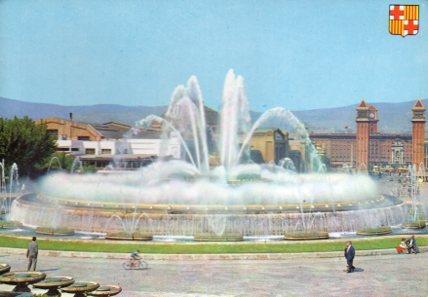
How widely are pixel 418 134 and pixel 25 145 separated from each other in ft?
369

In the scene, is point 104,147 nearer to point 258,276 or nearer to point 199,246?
point 199,246

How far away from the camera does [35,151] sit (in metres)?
54.5

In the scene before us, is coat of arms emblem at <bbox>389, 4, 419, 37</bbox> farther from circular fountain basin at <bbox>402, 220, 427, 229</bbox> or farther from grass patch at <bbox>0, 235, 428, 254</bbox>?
circular fountain basin at <bbox>402, 220, 427, 229</bbox>

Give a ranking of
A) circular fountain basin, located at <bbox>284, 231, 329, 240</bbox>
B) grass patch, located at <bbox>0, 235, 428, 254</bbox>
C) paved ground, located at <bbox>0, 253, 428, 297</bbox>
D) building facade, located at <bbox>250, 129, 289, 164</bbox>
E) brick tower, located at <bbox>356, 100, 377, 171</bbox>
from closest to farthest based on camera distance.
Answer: paved ground, located at <bbox>0, 253, 428, 297</bbox>, grass patch, located at <bbox>0, 235, 428, 254</bbox>, circular fountain basin, located at <bbox>284, 231, 329, 240</bbox>, building facade, located at <bbox>250, 129, 289, 164</bbox>, brick tower, located at <bbox>356, 100, 377, 171</bbox>

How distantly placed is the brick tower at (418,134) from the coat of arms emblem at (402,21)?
129 metres

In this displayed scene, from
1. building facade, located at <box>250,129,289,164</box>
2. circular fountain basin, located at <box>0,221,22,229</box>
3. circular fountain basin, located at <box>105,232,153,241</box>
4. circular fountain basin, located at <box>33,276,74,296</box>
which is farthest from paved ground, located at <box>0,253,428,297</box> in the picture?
building facade, located at <box>250,129,289,164</box>

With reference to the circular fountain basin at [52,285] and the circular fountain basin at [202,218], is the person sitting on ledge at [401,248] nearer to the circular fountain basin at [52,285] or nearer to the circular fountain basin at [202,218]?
the circular fountain basin at [202,218]

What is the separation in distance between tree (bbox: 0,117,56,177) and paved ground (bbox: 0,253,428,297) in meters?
33.8

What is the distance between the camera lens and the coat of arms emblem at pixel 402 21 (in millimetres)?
19625

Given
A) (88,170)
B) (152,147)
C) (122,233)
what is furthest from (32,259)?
(152,147)

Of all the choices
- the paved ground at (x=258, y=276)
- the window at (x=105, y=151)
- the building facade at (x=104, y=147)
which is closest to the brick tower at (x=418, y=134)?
the building facade at (x=104, y=147)

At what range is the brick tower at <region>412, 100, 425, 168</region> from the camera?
468 feet

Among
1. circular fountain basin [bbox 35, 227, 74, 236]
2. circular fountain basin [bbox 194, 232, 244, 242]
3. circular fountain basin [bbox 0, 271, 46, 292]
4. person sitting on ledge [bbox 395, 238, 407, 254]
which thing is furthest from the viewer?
circular fountain basin [bbox 35, 227, 74, 236]

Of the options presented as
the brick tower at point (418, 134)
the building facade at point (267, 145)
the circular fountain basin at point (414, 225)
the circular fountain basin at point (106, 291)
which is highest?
the brick tower at point (418, 134)
